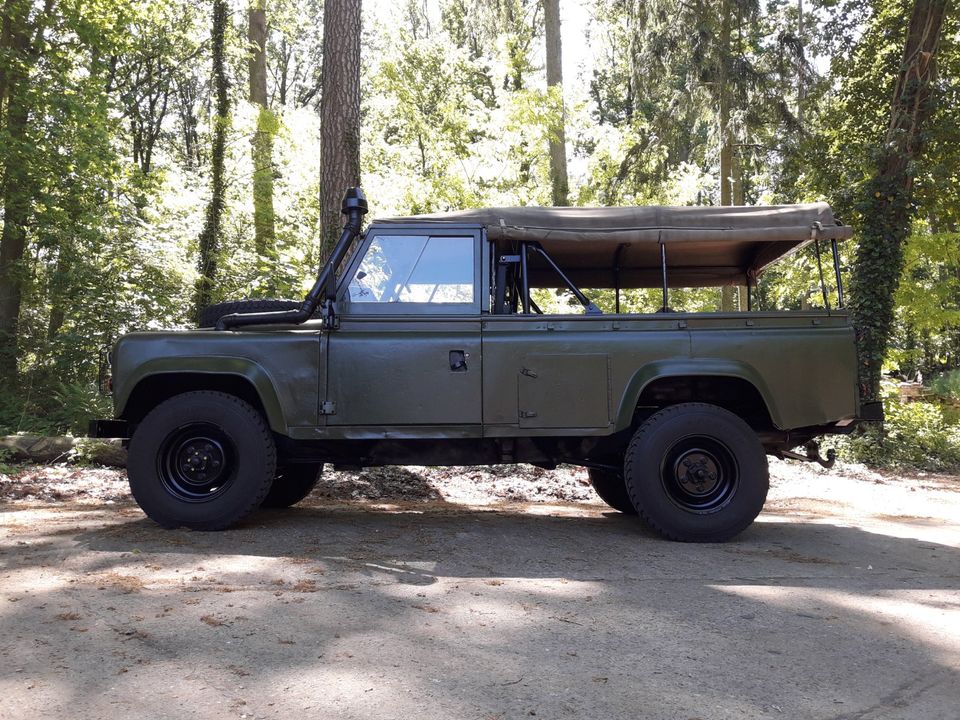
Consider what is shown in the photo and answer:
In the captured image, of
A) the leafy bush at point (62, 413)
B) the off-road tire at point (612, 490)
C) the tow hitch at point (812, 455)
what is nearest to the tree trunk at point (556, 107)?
the leafy bush at point (62, 413)

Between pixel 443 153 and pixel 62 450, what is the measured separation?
32.9 ft

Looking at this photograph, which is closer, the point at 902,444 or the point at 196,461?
the point at 196,461

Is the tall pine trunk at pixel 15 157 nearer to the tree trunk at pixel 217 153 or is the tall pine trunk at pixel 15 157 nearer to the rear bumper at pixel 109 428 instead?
the tree trunk at pixel 217 153

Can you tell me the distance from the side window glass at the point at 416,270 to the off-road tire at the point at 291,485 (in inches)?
78.6

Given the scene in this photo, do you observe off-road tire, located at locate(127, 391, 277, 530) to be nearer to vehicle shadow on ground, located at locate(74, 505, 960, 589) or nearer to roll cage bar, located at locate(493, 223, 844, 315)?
Result: vehicle shadow on ground, located at locate(74, 505, 960, 589)

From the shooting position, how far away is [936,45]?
44.2 ft

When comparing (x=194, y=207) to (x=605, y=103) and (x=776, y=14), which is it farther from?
(x=605, y=103)

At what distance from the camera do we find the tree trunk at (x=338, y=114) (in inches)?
360

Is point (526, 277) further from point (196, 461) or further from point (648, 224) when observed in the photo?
point (196, 461)

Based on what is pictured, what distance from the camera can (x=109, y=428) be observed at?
5922 millimetres

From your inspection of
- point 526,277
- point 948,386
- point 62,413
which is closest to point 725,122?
point 948,386

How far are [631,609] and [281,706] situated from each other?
1.89 metres

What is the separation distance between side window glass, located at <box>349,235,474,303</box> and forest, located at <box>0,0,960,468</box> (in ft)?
10.7

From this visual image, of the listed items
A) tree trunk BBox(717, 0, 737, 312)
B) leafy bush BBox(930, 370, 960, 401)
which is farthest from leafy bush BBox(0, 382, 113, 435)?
leafy bush BBox(930, 370, 960, 401)
